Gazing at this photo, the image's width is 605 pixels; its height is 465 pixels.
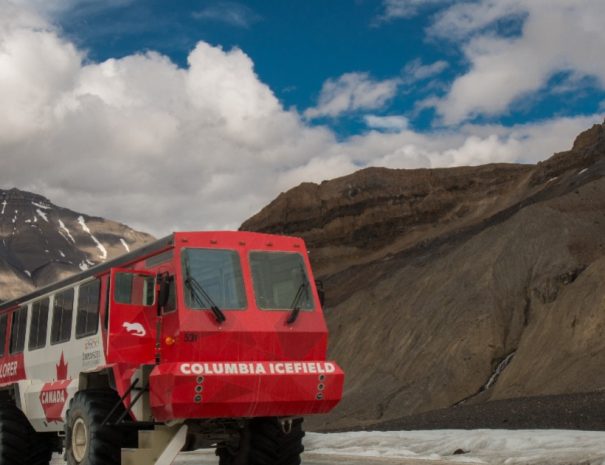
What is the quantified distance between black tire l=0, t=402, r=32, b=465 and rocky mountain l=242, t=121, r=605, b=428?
23.6 metres

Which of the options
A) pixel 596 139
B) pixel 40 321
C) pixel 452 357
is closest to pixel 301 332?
pixel 40 321

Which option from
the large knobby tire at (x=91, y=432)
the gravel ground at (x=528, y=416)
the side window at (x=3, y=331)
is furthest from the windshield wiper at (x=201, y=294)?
the gravel ground at (x=528, y=416)

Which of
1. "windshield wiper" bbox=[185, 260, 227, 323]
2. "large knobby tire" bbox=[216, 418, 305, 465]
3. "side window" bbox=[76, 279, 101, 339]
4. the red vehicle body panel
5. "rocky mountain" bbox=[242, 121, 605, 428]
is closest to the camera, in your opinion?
the red vehicle body panel

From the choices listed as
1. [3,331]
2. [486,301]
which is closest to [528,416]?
[3,331]

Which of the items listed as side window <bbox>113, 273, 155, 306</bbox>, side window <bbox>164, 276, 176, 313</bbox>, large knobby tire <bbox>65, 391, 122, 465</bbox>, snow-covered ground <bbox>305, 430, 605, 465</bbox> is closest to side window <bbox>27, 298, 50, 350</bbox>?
large knobby tire <bbox>65, 391, 122, 465</bbox>

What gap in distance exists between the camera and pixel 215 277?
1221cm

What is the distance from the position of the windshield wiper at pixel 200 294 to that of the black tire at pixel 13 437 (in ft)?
16.2

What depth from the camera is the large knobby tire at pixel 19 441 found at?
48.4 feet

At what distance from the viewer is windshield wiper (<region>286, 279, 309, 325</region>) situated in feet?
40.3

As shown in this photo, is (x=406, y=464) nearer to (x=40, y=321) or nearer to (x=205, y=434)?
(x=205, y=434)

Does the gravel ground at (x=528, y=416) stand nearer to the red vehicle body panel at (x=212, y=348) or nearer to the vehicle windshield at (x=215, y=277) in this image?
the red vehicle body panel at (x=212, y=348)

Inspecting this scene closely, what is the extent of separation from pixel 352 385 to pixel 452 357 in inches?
237

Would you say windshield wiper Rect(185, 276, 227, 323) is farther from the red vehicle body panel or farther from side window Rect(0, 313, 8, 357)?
side window Rect(0, 313, 8, 357)

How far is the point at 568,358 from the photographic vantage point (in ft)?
128
